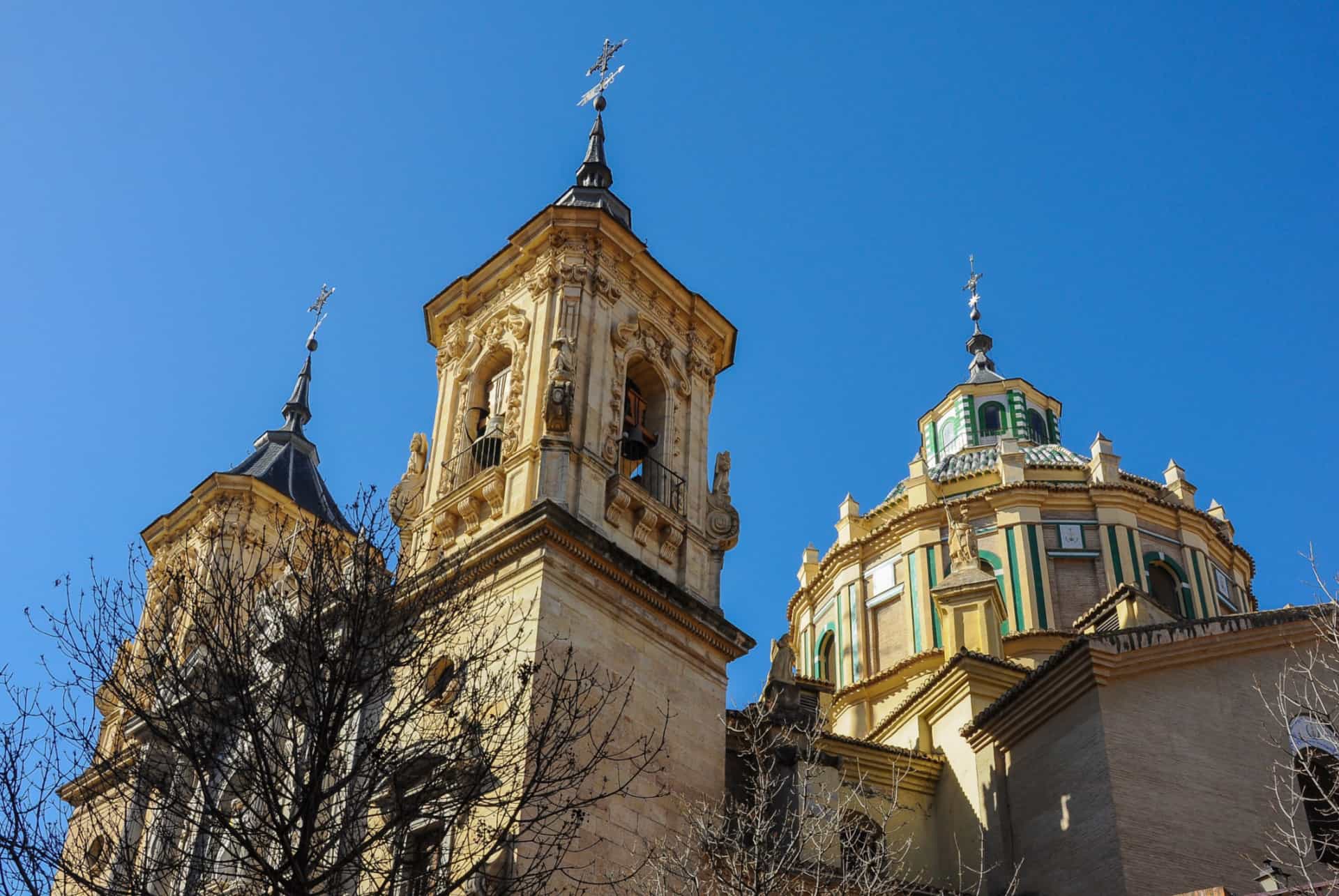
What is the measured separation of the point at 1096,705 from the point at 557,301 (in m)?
10.1

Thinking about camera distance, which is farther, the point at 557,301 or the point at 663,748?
the point at 557,301

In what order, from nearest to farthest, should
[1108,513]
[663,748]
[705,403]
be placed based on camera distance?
1. [663,748]
2. [705,403]
3. [1108,513]

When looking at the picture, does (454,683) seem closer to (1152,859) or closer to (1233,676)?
(1152,859)

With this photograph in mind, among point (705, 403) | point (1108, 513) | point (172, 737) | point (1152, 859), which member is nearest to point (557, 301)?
point (705, 403)

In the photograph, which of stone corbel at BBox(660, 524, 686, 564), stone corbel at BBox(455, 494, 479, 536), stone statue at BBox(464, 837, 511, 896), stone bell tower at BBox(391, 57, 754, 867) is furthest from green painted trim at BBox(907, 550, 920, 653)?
stone statue at BBox(464, 837, 511, 896)

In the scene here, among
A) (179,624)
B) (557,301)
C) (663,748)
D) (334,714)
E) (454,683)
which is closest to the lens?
(334,714)

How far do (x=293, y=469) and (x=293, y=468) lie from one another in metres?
0.04

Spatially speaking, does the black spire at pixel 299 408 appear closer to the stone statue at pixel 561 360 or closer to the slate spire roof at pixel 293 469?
the slate spire roof at pixel 293 469

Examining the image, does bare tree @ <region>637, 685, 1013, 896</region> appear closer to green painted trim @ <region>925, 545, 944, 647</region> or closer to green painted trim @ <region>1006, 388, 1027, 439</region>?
green painted trim @ <region>925, 545, 944, 647</region>

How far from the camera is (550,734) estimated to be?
15.8 m

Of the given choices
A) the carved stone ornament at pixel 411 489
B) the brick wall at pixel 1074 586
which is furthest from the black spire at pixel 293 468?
the brick wall at pixel 1074 586

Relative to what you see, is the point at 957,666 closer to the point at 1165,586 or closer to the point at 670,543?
the point at 670,543

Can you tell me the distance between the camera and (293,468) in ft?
104

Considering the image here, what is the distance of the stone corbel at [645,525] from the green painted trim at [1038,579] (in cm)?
1565
